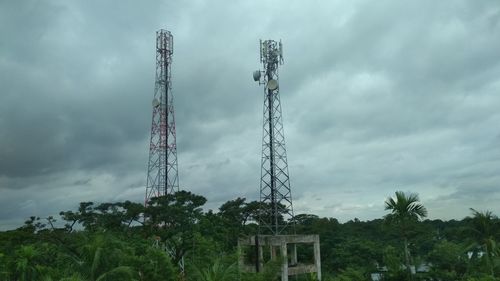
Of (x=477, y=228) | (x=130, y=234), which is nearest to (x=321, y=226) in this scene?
(x=130, y=234)

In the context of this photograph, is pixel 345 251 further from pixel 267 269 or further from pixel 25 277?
pixel 25 277

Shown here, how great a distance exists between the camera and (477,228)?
1245 inches

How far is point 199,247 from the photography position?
44656mm

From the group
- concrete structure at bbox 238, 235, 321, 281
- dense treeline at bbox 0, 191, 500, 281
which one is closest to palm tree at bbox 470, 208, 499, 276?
dense treeline at bbox 0, 191, 500, 281

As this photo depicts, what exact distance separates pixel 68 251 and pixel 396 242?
162 feet

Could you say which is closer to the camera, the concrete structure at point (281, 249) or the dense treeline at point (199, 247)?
the dense treeline at point (199, 247)

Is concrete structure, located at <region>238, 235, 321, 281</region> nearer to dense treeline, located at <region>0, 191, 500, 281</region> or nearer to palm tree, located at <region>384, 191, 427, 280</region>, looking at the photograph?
dense treeline, located at <region>0, 191, 500, 281</region>

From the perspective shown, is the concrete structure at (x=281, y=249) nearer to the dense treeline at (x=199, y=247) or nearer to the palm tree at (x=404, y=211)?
the dense treeline at (x=199, y=247)

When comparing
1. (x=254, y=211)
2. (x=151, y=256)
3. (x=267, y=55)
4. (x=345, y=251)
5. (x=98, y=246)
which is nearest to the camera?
(x=98, y=246)

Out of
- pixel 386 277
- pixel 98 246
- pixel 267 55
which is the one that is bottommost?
pixel 386 277

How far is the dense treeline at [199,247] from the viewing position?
25.4m

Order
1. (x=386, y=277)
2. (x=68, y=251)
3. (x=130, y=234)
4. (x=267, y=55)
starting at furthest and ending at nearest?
(x=130, y=234)
(x=267, y=55)
(x=68, y=251)
(x=386, y=277)

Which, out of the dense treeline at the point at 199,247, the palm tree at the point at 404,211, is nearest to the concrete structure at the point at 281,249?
the dense treeline at the point at 199,247

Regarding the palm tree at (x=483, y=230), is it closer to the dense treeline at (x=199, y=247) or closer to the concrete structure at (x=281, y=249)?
the dense treeline at (x=199, y=247)
